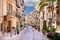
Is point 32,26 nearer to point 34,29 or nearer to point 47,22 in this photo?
point 34,29

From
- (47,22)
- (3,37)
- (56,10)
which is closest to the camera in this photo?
(3,37)

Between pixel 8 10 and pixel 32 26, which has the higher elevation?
pixel 8 10

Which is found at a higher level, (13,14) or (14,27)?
(13,14)

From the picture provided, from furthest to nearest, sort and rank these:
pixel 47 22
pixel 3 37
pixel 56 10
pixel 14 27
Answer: pixel 56 10, pixel 47 22, pixel 14 27, pixel 3 37

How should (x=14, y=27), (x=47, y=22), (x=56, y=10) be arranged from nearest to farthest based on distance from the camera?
1. (x=14, y=27)
2. (x=47, y=22)
3. (x=56, y=10)

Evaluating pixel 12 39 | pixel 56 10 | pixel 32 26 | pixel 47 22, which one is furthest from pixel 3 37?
pixel 56 10

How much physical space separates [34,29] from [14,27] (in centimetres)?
45

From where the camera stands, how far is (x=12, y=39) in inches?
134

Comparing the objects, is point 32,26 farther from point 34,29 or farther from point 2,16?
point 2,16

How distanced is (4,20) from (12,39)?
1.40ft

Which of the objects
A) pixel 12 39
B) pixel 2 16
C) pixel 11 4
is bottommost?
pixel 12 39

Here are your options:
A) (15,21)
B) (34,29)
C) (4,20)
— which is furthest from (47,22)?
(4,20)

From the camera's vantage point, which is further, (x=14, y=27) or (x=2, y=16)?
(x=14, y=27)

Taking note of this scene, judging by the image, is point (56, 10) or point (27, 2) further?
point (56, 10)
